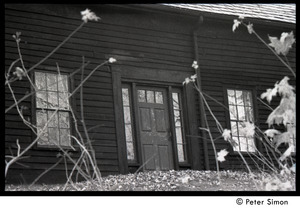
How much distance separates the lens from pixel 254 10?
1498 centimetres

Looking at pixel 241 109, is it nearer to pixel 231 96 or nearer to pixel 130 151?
pixel 231 96

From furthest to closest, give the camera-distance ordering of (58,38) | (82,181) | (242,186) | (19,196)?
(58,38)
(82,181)
(242,186)
(19,196)

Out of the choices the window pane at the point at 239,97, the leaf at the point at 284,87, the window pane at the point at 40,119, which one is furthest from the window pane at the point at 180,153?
the leaf at the point at 284,87

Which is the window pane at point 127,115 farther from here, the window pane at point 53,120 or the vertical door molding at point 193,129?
the window pane at point 53,120

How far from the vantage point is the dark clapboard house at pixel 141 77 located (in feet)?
37.6

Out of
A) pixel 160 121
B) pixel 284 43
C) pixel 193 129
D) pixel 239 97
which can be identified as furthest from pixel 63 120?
pixel 284 43

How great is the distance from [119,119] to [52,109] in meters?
1.45

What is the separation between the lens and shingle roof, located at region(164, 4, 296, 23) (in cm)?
1377

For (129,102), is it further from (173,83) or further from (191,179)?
(191,179)

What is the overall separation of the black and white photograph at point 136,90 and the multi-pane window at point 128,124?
0.07ft

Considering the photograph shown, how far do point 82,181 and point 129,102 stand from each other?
7.14 feet

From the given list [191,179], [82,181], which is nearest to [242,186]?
[191,179]

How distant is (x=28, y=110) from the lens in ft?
36.7

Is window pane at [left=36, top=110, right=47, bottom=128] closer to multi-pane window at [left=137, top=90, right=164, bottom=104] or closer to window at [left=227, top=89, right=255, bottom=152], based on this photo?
multi-pane window at [left=137, top=90, right=164, bottom=104]
